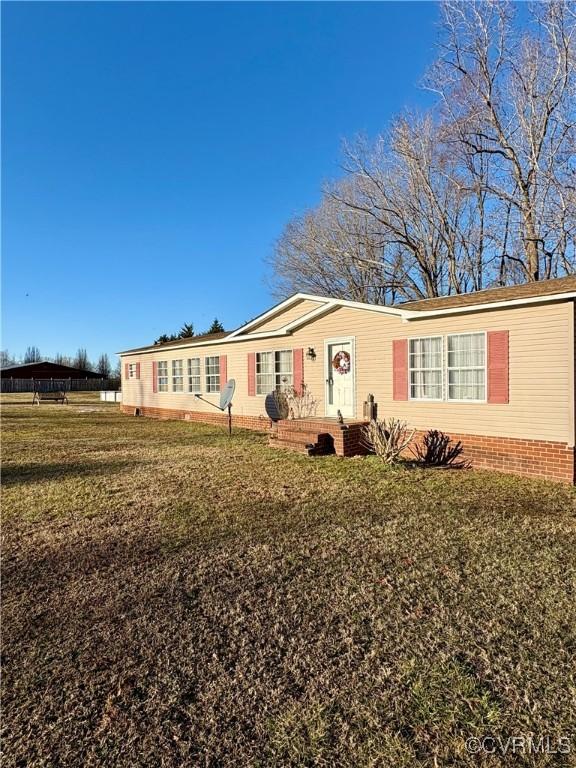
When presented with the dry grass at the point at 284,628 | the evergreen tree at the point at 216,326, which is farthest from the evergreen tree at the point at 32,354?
the dry grass at the point at 284,628

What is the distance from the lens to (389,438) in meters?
8.01

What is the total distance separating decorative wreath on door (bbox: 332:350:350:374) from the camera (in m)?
10.2

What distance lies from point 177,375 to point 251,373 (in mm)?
4933

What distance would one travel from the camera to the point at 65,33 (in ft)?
27.0

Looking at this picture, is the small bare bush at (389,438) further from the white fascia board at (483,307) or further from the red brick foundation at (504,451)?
the white fascia board at (483,307)

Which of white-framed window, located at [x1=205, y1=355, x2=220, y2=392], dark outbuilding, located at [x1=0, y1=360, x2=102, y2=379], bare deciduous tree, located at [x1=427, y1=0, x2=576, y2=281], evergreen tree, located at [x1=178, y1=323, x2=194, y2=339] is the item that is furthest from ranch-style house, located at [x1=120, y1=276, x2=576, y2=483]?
dark outbuilding, located at [x1=0, y1=360, x2=102, y2=379]

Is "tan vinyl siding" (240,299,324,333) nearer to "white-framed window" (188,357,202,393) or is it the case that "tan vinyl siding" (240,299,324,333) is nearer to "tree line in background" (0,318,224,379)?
"white-framed window" (188,357,202,393)

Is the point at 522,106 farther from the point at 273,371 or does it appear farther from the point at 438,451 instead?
the point at 438,451

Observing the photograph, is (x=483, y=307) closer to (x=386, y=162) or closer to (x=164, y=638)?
(x=164, y=638)

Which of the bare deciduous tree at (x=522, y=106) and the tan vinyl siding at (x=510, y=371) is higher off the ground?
the bare deciduous tree at (x=522, y=106)

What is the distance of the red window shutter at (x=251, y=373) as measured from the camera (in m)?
12.9

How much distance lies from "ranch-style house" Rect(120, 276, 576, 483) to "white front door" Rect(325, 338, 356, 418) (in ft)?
0.08

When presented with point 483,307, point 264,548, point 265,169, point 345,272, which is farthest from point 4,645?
point 345,272

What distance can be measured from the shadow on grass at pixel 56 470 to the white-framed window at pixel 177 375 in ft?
27.2
